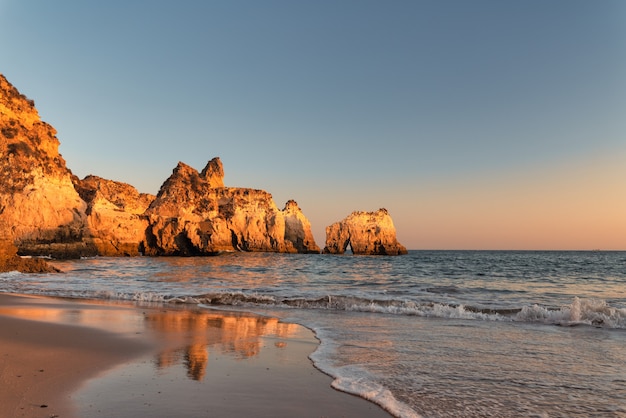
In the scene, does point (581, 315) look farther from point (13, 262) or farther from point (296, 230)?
point (296, 230)

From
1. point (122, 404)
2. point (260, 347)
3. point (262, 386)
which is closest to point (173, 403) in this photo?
point (122, 404)

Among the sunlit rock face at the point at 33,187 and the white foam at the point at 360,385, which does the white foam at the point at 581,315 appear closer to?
the white foam at the point at 360,385

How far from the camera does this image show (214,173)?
311 feet

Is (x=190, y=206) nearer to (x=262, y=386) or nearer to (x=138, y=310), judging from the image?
(x=138, y=310)

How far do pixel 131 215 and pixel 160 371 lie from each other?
67049mm

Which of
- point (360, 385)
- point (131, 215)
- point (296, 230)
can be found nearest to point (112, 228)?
point (131, 215)

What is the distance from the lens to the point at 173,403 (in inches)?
158

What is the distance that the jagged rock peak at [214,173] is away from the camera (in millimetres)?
93438

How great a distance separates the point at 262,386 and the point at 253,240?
8320cm

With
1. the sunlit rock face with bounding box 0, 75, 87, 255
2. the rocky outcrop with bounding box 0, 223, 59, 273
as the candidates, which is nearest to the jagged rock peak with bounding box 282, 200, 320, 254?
the sunlit rock face with bounding box 0, 75, 87, 255

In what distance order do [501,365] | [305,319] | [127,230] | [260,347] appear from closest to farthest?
[501,365] → [260,347] → [305,319] → [127,230]

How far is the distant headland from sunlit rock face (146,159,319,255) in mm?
177

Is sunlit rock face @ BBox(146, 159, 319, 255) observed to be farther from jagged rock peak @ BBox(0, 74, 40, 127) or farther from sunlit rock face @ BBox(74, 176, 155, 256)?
jagged rock peak @ BBox(0, 74, 40, 127)

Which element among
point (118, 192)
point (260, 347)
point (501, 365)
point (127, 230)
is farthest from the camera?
point (118, 192)
